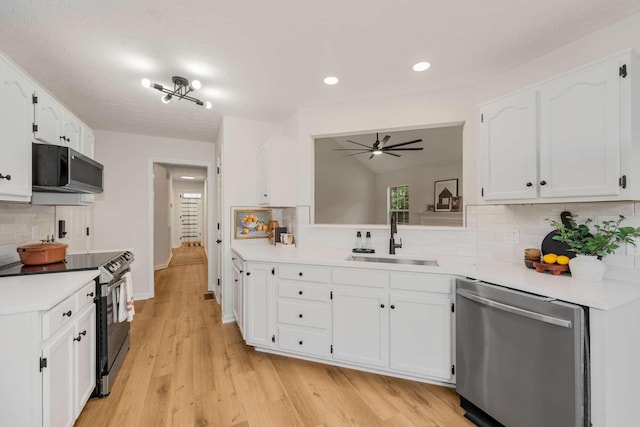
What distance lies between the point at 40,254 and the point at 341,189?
9.46ft

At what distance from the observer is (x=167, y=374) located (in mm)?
2207

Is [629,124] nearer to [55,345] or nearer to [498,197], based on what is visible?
[498,197]

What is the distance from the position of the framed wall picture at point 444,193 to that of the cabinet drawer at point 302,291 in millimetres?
1466

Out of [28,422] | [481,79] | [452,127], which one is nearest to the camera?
[28,422]

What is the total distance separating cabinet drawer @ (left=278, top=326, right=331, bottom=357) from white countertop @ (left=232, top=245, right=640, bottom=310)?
613mm

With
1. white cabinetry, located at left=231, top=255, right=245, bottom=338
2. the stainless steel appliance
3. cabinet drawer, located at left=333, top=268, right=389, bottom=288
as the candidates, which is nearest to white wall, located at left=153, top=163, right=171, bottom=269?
white cabinetry, located at left=231, top=255, right=245, bottom=338

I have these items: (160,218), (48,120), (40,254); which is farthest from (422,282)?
(160,218)

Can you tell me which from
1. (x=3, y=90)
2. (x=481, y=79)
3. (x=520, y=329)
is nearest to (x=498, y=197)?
(x=520, y=329)

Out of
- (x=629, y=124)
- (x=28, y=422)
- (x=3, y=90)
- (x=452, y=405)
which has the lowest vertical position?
(x=452, y=405)

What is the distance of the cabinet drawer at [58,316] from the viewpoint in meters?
1.29

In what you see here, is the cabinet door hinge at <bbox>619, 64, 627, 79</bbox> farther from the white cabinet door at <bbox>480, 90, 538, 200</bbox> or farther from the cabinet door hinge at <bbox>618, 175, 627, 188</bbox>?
the cabinet door hinge at <bbox>618, 175, 627, 188</bbox>

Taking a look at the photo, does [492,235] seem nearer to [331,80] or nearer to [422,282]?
[422,282]

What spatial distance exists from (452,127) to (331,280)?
194 centimetres

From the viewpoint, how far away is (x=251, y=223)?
11.3 ft
